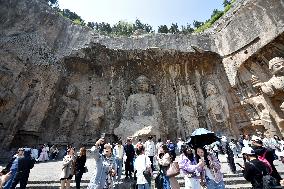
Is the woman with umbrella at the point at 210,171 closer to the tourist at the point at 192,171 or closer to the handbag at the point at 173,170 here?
the tourist at the point at 192,171

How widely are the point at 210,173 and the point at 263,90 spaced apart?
14275mm

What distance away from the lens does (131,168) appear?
8.45m

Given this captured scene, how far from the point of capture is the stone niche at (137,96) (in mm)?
18594

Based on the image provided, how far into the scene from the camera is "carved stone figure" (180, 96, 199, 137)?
18.9m

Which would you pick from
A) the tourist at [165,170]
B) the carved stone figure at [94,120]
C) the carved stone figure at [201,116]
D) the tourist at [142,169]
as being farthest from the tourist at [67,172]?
the carved stone figure at [201,116]

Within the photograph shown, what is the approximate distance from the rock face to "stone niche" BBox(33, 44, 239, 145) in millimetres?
77

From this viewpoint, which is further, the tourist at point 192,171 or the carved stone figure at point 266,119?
the carved stone figure at point 266,119

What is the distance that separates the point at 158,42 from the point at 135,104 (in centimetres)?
550

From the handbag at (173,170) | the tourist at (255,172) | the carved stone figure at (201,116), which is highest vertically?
the carved stone figure at (201,116)

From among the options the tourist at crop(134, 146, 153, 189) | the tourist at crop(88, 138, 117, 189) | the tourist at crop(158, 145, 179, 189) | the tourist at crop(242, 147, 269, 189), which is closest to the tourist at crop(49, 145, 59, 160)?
the tourist at crop(88, 138, 117, 189)

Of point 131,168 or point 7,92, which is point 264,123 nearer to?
point 131,168

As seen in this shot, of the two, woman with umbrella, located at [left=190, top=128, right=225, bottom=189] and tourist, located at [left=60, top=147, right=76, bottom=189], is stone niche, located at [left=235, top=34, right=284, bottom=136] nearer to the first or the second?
woman with umbrella, located at [left=190, top=128, right=225, bottom=189]

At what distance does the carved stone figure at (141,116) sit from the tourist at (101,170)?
10277 mm

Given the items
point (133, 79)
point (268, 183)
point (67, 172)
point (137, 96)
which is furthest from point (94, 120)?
point (268, 183)
